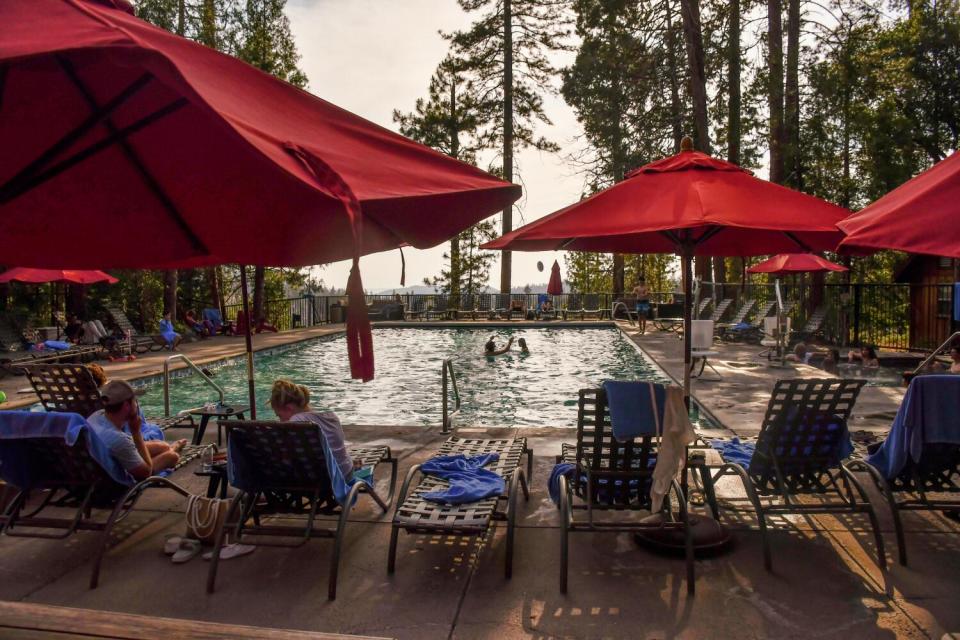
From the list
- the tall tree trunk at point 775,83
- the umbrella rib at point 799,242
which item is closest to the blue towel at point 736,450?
the umbrella rib at point 799,242

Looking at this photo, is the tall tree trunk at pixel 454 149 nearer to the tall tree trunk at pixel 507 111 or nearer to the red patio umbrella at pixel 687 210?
the tall tree trunk at pixel 507 111

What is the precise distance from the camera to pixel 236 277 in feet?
98.1

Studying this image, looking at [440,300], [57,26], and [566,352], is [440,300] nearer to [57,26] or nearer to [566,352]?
[566,352]

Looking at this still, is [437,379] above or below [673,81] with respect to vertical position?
below

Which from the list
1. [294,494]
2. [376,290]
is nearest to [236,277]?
[376,290]

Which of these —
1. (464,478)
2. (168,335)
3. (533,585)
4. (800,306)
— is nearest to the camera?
(533,585)

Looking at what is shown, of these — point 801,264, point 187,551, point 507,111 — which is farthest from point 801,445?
point 507,111

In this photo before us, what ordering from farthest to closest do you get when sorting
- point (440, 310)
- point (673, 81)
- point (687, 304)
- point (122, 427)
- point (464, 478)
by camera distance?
1. point (440, 310)
2. point (673, 81)
3. point (687, 304)
4. point (464, 478)
5. point (122, 427)

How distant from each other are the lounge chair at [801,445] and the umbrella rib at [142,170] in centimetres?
310

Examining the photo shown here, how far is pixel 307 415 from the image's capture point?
3.98 metres

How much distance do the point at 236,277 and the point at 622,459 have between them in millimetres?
28490

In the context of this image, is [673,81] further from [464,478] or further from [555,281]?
[464,478]

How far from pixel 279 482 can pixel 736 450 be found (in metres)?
3.12

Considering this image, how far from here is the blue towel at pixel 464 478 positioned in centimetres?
390
